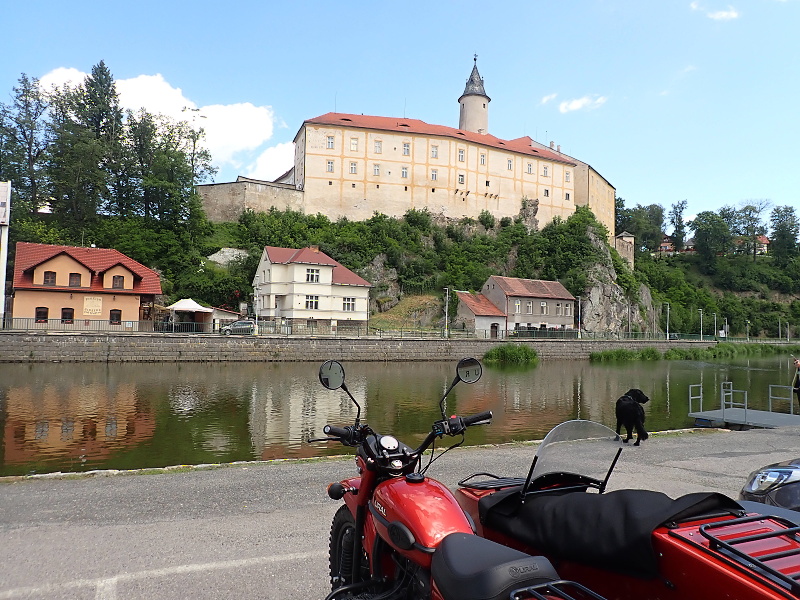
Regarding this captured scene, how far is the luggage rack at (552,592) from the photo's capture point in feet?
7.24

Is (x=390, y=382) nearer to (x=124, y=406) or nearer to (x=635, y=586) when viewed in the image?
(x=124, y=406)

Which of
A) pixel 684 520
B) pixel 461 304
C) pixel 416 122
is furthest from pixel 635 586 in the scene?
pixel 416 122

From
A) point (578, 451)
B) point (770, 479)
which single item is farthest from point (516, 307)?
point (578, 451)

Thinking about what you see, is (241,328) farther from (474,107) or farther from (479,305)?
(474,107)

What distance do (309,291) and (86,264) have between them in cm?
1796

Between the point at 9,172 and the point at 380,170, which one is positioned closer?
the point at 9,172

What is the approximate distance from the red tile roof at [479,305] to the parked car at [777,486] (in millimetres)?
53760

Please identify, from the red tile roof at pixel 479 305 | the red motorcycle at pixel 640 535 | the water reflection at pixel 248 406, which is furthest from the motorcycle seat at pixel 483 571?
the red tile roof at pixel 479 305

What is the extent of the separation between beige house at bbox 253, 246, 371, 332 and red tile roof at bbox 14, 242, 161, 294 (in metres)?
10.5

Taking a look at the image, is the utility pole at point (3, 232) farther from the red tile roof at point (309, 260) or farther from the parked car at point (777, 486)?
the parked car at point (777, 486)

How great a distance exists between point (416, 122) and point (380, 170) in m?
11.1

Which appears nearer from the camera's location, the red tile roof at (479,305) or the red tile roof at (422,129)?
the red tile roof at (479,305)

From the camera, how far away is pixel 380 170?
76375mm

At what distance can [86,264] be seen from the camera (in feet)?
144
